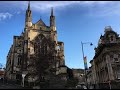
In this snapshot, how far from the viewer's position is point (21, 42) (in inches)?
2773

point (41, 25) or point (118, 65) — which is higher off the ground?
point (41, 25)

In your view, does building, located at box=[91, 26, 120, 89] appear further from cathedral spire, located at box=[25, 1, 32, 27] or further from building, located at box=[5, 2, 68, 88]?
cathedral spire, located at box=[25, 1, 32, 27]

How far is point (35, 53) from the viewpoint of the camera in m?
65.9

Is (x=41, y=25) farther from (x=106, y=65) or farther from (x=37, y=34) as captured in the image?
(x=106, y=65)

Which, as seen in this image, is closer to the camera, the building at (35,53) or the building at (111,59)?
the building at (111,59)

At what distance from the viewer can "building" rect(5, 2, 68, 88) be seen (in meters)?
56.2

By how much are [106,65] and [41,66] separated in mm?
19947

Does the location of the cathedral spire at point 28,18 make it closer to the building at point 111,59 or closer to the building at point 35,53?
the building at point 35,53

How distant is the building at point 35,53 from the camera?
184 feet

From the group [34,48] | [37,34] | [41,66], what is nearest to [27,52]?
[34,48]

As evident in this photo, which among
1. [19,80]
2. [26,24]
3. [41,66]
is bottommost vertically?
[19,80]

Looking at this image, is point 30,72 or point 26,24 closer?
point 30,72

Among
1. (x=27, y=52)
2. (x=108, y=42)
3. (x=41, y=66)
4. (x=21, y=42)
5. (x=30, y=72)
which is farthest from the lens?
(x=21, y=42)

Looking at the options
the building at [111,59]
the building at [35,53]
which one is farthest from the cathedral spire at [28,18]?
the building at [111,59]
